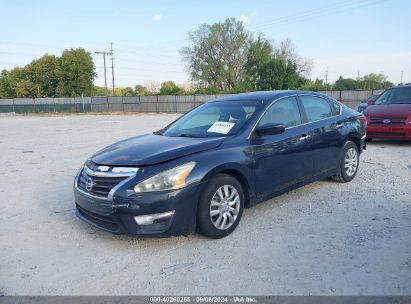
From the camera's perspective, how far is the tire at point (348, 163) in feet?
19.5

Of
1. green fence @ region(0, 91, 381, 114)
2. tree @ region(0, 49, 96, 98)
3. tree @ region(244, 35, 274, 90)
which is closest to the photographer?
green fence @ region(0, 91, 381, 114)

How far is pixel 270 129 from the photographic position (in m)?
4.44

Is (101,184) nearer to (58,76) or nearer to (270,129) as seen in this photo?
(270,129)

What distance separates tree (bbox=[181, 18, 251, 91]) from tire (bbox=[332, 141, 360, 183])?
56.9 metres

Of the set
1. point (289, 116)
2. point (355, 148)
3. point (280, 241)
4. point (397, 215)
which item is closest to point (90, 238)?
point (280, 241)

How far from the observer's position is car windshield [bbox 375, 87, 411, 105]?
1004 centimetres

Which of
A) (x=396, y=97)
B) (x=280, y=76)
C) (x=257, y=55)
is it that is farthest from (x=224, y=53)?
(x=396, y=97)

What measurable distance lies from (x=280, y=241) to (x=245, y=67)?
61.3m

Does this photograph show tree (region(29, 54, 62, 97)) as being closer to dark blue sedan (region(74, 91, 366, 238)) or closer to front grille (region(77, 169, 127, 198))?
dark blue sedan (region(74, 91, 366, 238))

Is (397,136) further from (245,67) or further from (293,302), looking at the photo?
(245,67)

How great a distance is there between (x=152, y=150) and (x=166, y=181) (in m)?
0.54

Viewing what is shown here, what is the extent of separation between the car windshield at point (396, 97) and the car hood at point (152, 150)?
304 inches

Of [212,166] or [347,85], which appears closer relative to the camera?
[212,166]

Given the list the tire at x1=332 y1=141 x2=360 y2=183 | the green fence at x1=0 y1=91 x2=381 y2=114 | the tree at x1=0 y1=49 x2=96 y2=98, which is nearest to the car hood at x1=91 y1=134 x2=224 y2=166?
the tire at x1=332 y1=141 x2=360 y2=183
